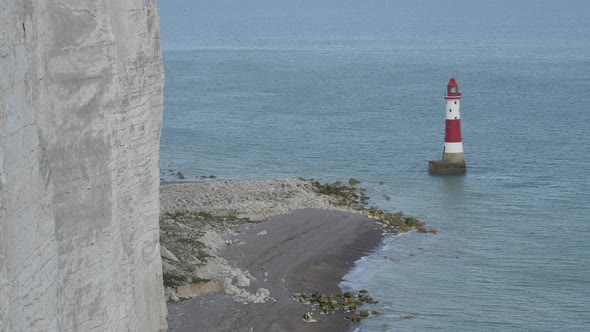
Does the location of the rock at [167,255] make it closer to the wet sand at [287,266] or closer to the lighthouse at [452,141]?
the wet sand at [287,266]

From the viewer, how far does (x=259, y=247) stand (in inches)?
1513

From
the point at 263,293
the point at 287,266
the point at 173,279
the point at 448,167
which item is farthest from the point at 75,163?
the point at 448,167

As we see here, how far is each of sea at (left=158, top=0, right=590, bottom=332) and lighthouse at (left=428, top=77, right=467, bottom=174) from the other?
1.09 m

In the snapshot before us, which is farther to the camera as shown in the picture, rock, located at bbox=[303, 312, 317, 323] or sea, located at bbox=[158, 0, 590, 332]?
sea, located at bbox=[158, 0, 590, 332]

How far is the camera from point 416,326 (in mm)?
33219

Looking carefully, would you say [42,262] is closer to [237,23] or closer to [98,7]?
[98,7]

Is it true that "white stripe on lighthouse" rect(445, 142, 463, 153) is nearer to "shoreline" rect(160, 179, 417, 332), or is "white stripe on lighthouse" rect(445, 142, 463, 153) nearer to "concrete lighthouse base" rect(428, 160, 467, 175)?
"concrete lighthouse base" rect(428, 160, 467, 175)

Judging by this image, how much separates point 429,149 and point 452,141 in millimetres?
8723

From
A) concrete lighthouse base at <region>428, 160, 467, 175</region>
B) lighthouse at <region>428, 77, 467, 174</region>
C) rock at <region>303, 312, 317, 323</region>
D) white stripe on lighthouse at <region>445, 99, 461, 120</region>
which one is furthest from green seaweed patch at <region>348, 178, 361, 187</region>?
rock at <region>303, 312, 317, 323</region>

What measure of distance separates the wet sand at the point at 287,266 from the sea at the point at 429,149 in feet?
3.14

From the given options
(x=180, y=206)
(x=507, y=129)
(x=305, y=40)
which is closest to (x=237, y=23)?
(x=305, y=40)

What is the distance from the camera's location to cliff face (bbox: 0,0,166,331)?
1462cm

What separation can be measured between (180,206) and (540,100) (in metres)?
45.4

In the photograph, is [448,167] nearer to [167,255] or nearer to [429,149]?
[429,149]
